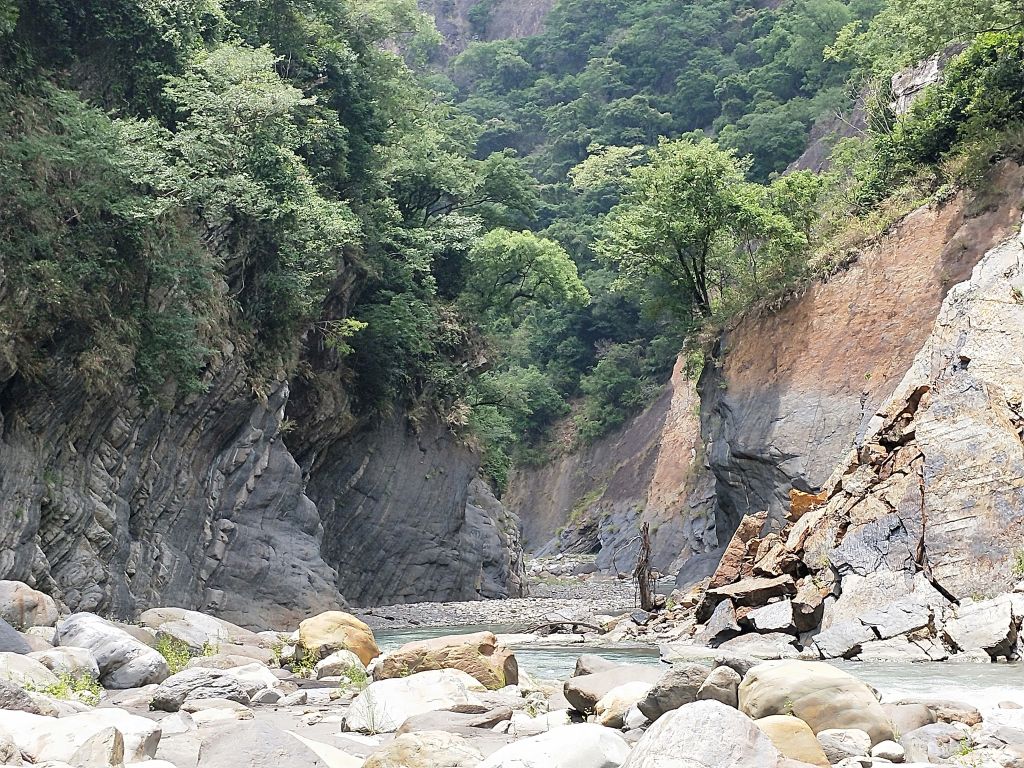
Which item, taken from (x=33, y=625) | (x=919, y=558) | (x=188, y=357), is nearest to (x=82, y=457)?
(x=188, y=357)

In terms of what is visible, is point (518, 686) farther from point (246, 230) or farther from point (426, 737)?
point (246, 230)

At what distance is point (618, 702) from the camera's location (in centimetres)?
809

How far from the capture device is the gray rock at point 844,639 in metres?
14.3

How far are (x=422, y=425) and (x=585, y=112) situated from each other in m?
43.9

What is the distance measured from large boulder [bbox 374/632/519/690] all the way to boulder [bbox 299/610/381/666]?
2011 millimetres

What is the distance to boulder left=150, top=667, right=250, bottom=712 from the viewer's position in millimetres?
9234

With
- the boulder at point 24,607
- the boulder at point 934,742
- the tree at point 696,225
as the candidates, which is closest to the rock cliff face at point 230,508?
the boulder at point 24,607

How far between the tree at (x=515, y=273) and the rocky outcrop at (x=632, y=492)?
310 inches

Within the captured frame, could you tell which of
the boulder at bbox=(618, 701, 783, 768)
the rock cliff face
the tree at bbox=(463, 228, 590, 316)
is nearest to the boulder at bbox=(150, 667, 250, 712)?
the boulder at bbox=(618, 701, 783, 768)

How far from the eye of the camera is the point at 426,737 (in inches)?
258

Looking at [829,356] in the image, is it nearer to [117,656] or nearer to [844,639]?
[844,639]

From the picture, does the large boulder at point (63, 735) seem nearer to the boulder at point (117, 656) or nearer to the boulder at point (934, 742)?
the boulder at point (117, 656)

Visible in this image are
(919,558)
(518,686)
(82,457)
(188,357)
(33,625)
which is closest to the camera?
(518,686)

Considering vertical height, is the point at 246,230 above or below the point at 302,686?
above
